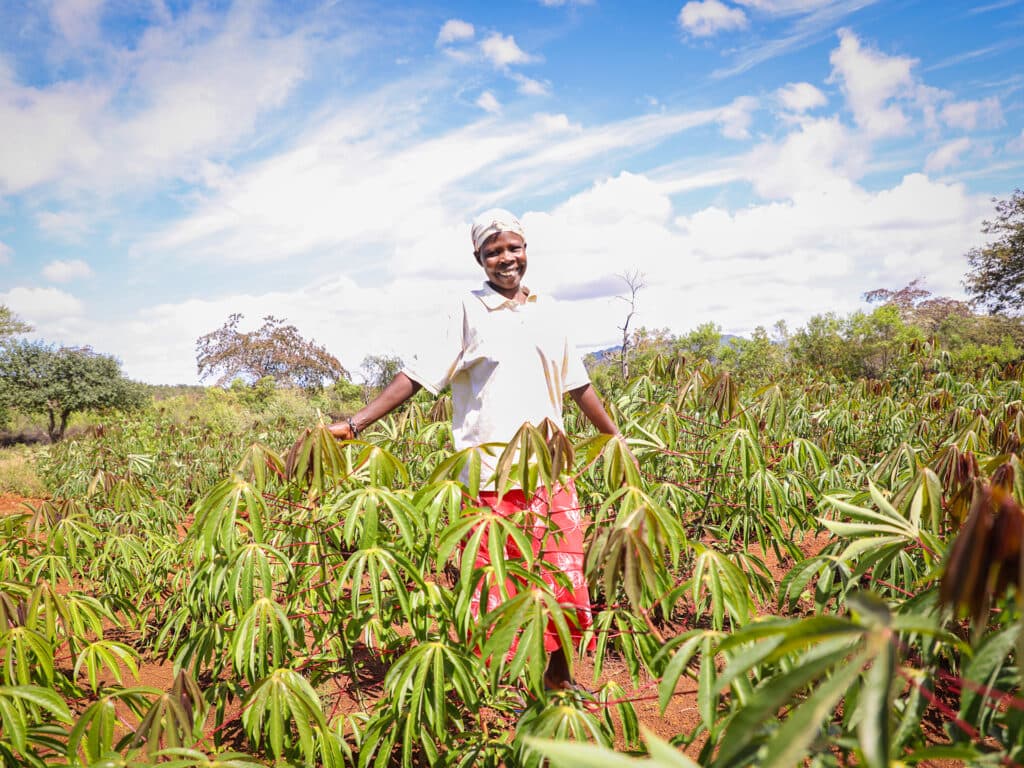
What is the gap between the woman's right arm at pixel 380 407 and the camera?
1.46 m

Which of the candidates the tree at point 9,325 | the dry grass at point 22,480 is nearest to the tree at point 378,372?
the dry grass at point 22,480

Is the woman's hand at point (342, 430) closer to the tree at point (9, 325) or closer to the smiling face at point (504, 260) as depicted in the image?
the smiling face at point (504, 260)

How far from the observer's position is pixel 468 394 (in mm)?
1572

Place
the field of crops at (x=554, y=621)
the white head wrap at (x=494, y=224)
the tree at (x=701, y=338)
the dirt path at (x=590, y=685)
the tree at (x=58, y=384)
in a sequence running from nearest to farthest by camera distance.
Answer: the field of crops at (x=554, y=621)
the white head wrap at (x=494, y=224)
the dirt path at (x=590, y=685)
the tree at (x=701, y=338)
the tree at (x=58, y=384)

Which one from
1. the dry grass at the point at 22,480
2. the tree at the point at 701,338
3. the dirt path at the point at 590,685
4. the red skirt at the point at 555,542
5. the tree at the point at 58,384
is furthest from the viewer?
the tree at the point at 58,384

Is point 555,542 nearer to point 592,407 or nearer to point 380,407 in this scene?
point 592,407

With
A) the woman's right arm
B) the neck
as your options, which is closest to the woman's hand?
the woman's right arm

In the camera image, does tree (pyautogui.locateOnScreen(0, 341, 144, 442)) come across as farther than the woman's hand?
Yes

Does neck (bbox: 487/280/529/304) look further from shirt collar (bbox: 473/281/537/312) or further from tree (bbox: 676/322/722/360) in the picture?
tree (bbox: 676/322/722/360)

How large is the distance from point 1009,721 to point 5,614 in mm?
1605

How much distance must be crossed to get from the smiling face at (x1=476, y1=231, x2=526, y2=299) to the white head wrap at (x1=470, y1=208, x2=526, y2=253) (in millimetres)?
11

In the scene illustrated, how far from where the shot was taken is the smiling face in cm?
157

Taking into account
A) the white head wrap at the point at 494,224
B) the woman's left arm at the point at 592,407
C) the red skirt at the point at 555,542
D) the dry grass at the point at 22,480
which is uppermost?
the white head wrap at the point at 494,224

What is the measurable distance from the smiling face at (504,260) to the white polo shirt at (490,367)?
3cm
